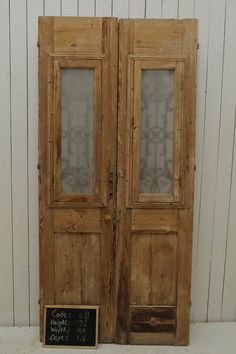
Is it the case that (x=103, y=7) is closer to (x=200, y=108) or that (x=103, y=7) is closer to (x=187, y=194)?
(x=200, y=108)

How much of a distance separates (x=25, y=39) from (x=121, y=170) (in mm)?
1049

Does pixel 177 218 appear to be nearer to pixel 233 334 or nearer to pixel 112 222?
pixel 112 222

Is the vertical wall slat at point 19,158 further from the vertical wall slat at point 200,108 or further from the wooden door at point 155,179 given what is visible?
the vertical wall slat at point 200,108

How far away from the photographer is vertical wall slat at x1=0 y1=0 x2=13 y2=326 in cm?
246

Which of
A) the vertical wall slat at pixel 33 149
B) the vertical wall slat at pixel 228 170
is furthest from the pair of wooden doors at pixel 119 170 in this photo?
the vertical wall slat at pixel 228 170

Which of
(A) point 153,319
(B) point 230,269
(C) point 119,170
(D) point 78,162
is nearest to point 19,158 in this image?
(D) point 78,162

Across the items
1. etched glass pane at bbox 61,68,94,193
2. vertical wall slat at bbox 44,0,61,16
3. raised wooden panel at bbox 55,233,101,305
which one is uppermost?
vertical wall slat at bbox 44,0,61,16

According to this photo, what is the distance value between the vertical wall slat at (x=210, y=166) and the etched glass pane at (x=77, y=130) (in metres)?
Result: 0.79

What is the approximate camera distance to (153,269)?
2342mm

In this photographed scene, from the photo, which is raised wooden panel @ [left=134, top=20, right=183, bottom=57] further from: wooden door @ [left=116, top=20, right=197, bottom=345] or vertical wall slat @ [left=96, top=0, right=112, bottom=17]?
vertical wall slat @ [left=96, top=0, right=112, bottom=17]

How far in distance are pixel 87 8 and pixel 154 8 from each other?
0.42 m

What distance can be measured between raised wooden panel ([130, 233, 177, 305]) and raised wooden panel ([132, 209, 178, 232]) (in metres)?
0.06

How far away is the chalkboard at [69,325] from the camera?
7.70 feet

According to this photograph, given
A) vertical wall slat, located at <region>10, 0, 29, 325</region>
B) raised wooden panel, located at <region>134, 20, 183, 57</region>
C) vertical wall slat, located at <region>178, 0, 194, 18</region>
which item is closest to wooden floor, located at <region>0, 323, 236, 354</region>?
vertical wall slat, located at <region>10, 0, 29, 325</region>
